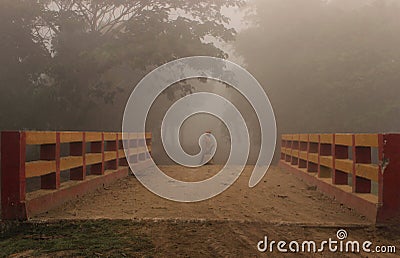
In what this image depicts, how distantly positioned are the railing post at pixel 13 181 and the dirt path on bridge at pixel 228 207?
0.30 m

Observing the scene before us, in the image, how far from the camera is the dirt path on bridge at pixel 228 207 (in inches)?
231

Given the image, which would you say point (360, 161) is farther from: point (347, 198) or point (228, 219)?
point (228, 219)

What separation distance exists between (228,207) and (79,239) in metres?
2.51

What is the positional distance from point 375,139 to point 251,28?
28.1m

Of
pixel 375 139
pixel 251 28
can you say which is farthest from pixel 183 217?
pixel 251 28

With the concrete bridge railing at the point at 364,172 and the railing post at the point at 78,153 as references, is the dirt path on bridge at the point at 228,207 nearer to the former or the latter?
the concrete bridge railing at the point at 364,172

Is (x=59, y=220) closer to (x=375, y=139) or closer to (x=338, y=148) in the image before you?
(x=375, y=139)

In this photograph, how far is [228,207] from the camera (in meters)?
6.72

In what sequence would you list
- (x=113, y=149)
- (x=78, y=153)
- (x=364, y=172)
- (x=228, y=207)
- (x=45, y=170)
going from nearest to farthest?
(x=364, y=172) → (x=45, y=170) → (x=228, y=207) → (x=78, y=153) → (x=113, y=149)

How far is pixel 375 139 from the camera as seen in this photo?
5.80 metres

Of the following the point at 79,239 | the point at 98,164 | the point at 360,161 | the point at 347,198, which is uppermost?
the point at 360,161

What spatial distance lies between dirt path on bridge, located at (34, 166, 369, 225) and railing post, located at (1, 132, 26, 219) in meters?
0.30

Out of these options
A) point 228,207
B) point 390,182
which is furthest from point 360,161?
point 228,207

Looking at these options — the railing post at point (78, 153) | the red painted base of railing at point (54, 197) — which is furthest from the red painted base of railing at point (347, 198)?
the railing post at point (78, 153)
